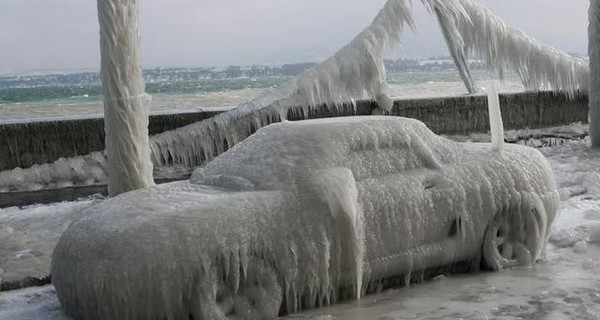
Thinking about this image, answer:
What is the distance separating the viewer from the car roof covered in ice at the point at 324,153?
5355 millimetres

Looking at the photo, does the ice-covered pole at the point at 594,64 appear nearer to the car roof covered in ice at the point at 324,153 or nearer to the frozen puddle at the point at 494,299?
the frozen puddle at the point at 494,299

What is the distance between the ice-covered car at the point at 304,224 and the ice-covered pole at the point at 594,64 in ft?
24.3

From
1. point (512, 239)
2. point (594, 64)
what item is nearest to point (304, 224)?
point (512, 239)

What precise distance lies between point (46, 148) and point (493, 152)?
323 inches

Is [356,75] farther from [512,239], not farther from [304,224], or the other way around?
[304,224]

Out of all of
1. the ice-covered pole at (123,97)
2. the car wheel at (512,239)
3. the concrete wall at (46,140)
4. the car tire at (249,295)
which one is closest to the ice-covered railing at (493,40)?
the concrete wall at (46,140)

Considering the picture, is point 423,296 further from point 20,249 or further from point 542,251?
point 20,249

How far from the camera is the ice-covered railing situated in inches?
486

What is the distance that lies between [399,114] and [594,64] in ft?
12.1

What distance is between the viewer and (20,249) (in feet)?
23.7

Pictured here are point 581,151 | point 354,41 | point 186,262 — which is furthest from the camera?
point 581,151

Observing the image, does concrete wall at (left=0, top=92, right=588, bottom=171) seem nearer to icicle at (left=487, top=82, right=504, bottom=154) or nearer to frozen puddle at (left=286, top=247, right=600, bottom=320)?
icicle at (left=487, top=82, right=504, bottom=154)

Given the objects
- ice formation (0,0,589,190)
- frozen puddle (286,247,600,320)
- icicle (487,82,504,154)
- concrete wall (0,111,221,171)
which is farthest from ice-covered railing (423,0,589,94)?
frozen puddle (286,247,600,320)

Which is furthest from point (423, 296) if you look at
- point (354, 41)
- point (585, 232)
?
point (354, 41)
